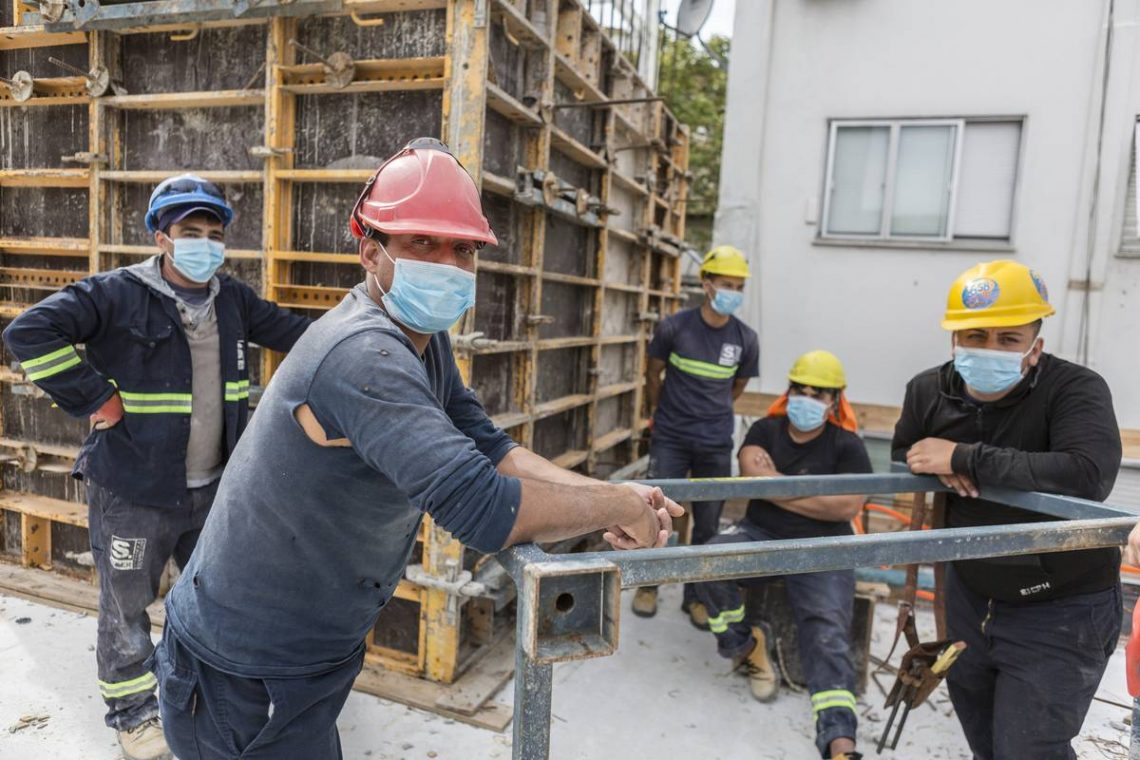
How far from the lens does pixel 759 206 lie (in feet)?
21.3

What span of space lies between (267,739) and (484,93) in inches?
105

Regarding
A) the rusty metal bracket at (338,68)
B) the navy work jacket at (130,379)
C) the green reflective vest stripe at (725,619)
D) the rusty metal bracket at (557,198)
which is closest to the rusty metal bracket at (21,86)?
the rusty metal bracket at (338,68)

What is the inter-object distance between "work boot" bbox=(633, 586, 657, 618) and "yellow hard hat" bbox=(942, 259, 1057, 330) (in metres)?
2.82

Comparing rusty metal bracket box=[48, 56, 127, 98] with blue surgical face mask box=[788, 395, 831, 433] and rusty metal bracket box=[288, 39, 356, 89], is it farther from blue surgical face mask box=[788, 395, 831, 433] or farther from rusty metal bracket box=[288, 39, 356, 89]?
blue surgical face mask box=[788, 395, 831, 433]

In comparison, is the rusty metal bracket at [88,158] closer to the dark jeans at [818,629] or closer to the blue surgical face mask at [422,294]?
the blue surgical face mask at [422,294]

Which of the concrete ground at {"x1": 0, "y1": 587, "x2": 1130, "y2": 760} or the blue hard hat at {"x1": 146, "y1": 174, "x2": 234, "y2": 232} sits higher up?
the blue hard hat at {"x1": 146, "y1": 174, "x2": 234, "y2": 232}

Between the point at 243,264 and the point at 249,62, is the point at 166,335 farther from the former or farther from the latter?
the point at 249,62

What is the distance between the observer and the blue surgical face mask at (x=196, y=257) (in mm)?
3031

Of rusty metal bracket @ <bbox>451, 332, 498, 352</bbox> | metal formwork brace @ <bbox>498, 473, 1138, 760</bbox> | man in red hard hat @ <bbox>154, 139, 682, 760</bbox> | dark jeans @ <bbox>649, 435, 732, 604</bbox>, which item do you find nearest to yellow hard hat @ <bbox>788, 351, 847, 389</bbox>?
dark jeans @ <bbox>649, 435, 732, 604</bbox>

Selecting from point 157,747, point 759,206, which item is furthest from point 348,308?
point 759,206

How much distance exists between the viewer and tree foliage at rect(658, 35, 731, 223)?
50.3 ft

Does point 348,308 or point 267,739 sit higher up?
point 348,308

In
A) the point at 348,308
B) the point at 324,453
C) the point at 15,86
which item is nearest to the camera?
the point at 324,453

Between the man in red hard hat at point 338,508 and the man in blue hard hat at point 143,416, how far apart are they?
1.25 m
